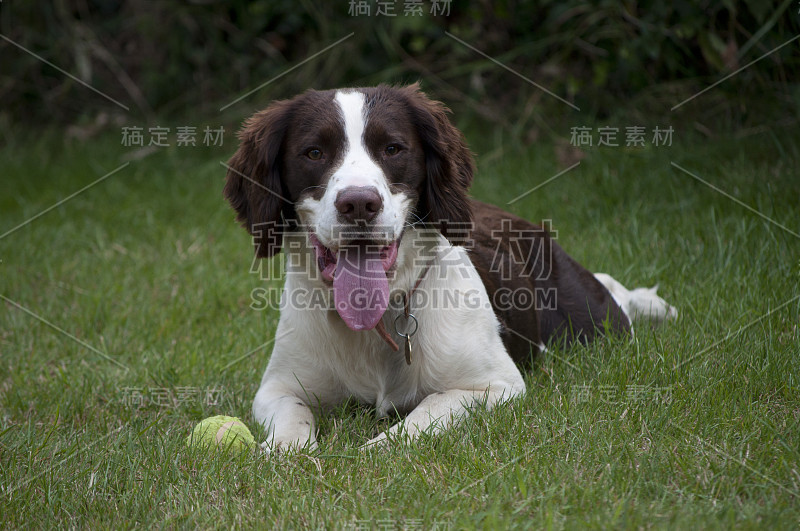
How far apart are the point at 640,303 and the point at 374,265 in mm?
1570

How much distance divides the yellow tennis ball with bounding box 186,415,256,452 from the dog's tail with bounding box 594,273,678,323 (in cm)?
174

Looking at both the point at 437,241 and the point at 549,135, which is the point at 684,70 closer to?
the point at 549,135

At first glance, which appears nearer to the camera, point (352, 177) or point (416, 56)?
point (352, 177)

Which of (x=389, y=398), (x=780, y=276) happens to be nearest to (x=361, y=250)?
(x=389, y=398)

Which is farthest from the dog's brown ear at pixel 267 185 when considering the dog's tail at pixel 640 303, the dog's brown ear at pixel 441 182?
the dog's tail at pixel 640 303

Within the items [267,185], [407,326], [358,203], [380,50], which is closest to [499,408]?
[407,326]

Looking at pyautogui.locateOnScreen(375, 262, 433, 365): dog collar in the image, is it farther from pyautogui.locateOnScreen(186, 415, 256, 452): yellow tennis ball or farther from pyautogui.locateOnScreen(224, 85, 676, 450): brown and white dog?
pyautogui.locateOnScreen(186, 415, 256, 452): yellow tennis ball

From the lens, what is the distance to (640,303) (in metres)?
3.74

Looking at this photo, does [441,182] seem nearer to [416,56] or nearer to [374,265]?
[374,265]

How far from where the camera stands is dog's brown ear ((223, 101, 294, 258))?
2859mm

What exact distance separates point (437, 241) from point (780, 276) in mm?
1625

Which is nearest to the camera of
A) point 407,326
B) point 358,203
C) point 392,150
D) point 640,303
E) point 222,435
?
point 358,203

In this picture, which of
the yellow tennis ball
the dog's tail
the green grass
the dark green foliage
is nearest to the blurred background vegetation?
the dark green foliage

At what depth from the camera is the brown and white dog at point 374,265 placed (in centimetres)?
267
